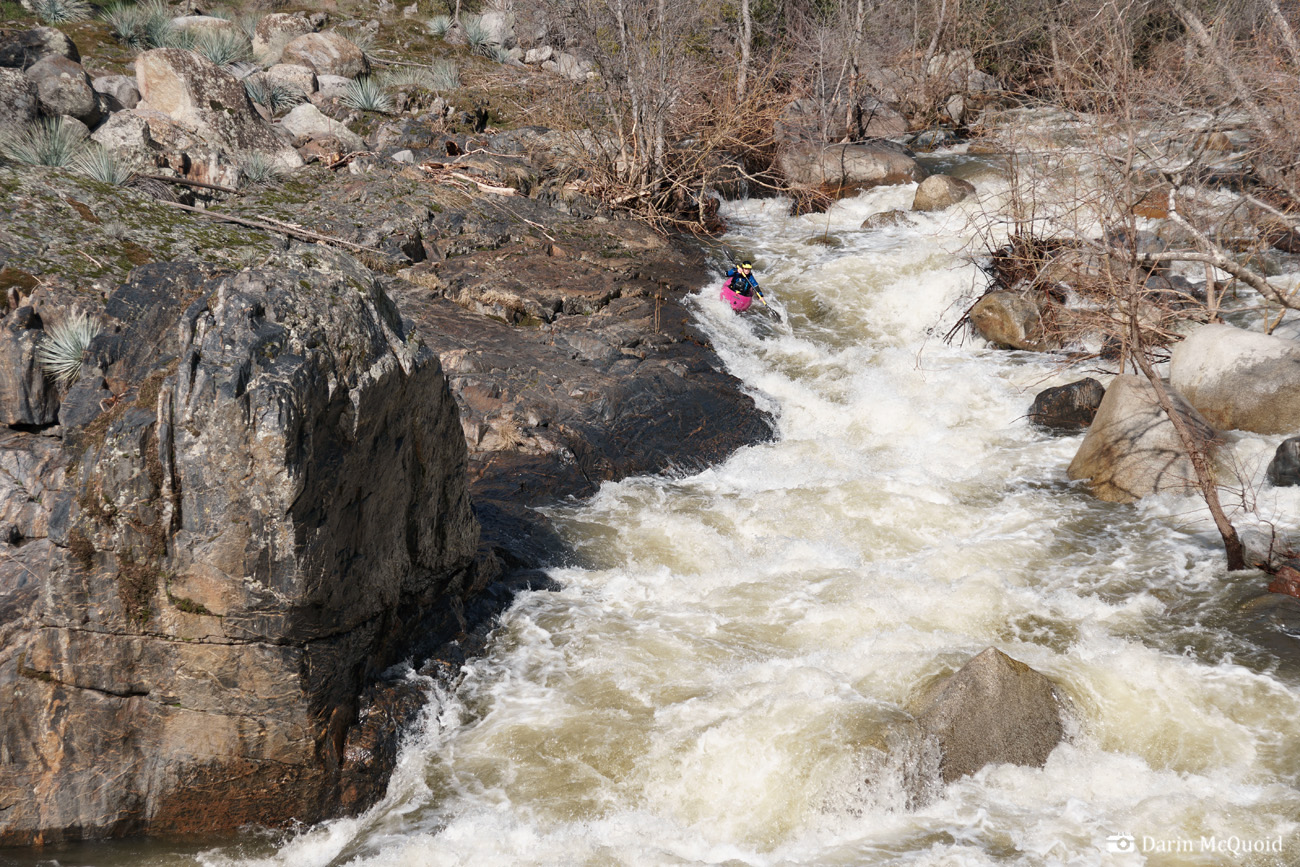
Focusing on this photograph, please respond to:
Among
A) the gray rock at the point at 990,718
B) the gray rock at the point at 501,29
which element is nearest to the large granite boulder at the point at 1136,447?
the gray rock at the point at 990,718

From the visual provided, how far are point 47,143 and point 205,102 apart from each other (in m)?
2.65

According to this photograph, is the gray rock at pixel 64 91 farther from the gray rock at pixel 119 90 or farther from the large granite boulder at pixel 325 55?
the large granite boulder at pixel 325 55

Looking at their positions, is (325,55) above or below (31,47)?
above

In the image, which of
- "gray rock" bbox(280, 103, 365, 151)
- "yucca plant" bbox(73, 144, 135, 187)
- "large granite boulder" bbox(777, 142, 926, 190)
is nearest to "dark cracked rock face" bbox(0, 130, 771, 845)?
"yucca plant" bbox(73, 144, 135, 187)

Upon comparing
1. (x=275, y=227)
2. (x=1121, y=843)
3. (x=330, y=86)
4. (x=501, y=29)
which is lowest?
(x=1121, y=843)

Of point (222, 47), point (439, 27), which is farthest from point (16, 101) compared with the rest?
point (439, 27)

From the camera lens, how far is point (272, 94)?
15.5 meters

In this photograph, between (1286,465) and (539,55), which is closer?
(1286,465)

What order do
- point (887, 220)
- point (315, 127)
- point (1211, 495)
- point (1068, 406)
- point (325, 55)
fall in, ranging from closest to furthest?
1. point (1211, 495)
2. point (1068, 406)
3. point (315, 127)
4. point (887, 220)
5. point (325, 55)

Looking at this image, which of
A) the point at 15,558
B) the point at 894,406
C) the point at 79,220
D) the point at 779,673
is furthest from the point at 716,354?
the point at 15,558

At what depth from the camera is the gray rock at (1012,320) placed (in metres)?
11.3

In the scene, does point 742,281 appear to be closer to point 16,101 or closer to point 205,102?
point 205,102

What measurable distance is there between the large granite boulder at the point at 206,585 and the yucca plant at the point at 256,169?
834 centimetres

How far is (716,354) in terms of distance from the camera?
10.9 metres
